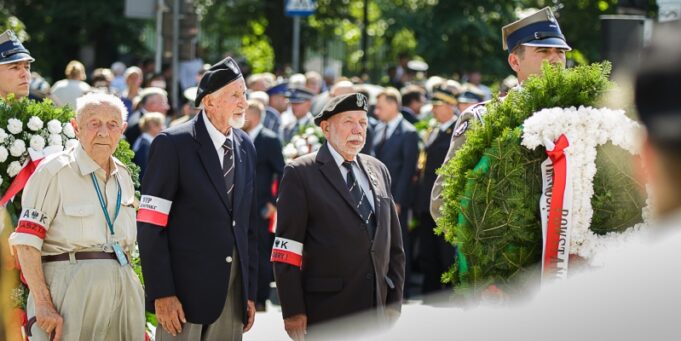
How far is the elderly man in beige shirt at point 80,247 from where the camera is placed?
18.8 feet

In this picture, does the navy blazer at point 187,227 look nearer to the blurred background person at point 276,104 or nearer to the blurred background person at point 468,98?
the blurred background person at point 468,98

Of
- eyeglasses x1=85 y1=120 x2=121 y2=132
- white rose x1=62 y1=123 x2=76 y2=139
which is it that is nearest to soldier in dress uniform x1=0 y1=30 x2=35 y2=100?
white rose x1=62 y1=123 x2=76 y2=139

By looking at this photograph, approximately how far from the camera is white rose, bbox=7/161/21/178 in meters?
6.77

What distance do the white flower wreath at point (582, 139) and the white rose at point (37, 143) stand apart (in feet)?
9.90

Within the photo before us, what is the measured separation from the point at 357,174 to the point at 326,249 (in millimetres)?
477

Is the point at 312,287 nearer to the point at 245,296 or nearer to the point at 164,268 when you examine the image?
the point at 245,296

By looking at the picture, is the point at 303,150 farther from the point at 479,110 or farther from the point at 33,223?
the point at 33,223

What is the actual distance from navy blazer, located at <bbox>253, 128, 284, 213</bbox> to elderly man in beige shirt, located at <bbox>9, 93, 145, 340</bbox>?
19.9 feet

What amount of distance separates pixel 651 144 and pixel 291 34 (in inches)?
1132

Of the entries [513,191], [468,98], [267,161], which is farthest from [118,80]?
[513,191]

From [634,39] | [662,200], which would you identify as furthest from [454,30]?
[662,200]

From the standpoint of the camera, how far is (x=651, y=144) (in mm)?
1665

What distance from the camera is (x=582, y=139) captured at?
5.10 m

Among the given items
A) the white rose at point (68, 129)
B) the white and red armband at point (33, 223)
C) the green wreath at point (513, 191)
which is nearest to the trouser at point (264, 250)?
the white rose at point (68, 129)
